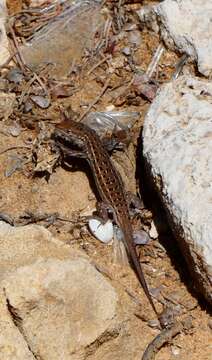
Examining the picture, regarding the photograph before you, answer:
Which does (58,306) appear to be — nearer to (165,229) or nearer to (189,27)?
(165,229)

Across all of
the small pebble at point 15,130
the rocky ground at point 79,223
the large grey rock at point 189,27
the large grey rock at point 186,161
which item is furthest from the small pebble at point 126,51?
the small pebble at point 15,130

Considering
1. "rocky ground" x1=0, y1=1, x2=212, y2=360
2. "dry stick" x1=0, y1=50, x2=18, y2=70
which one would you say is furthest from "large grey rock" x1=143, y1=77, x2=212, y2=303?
"dry stick" x1=0, y1=50, x2=18, y2=70

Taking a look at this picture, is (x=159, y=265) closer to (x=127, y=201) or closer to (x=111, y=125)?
(x=127, y=201)

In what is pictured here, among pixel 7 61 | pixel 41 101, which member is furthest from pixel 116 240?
pixel 7 61

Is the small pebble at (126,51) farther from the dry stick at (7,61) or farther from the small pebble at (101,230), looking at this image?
the small pebble at (101,230)

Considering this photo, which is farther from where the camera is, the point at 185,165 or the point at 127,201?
the point at 127,201

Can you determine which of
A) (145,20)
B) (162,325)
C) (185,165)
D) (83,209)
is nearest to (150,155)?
(185,165)

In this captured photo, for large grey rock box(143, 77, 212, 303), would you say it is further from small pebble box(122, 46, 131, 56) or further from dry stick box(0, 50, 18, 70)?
dry stick box(0, 50, 18, 70)

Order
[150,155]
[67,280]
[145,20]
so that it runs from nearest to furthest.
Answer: [67,280]
[150,155]
[145,20]
